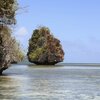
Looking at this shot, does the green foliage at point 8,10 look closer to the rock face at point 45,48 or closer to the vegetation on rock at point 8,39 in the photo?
the vegetation on rock at point 8,39

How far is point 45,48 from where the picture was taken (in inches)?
5005

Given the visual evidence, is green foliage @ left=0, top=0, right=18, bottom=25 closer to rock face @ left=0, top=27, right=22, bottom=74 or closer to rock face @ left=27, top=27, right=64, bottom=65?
rock face @ left=0, top=27, right=22, bottom=74

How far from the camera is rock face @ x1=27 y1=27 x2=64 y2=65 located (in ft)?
417

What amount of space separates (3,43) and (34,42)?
263 ft

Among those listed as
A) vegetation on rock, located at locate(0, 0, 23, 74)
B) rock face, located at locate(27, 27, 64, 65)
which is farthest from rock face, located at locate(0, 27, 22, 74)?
rock face, located at locate(27, 27, 64, 65)

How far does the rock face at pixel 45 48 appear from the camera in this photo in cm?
12712

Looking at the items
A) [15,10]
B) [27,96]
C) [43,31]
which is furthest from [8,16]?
[43,31]

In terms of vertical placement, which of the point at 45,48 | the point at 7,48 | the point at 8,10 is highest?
the point at 8,10

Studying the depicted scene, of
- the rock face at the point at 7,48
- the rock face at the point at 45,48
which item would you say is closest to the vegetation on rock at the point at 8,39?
the rock face at the point at 7,48

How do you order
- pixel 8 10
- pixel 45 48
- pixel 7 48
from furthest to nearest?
pixel 45 48
pixel 7 48
pixel 8 10

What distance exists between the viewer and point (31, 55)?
130m

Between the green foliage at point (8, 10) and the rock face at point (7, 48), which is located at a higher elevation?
the green foliage at point (8, 10)

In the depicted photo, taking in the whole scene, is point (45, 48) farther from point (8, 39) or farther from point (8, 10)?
point (8, 10)

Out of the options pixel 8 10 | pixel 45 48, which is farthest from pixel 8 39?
pixel 45 48
